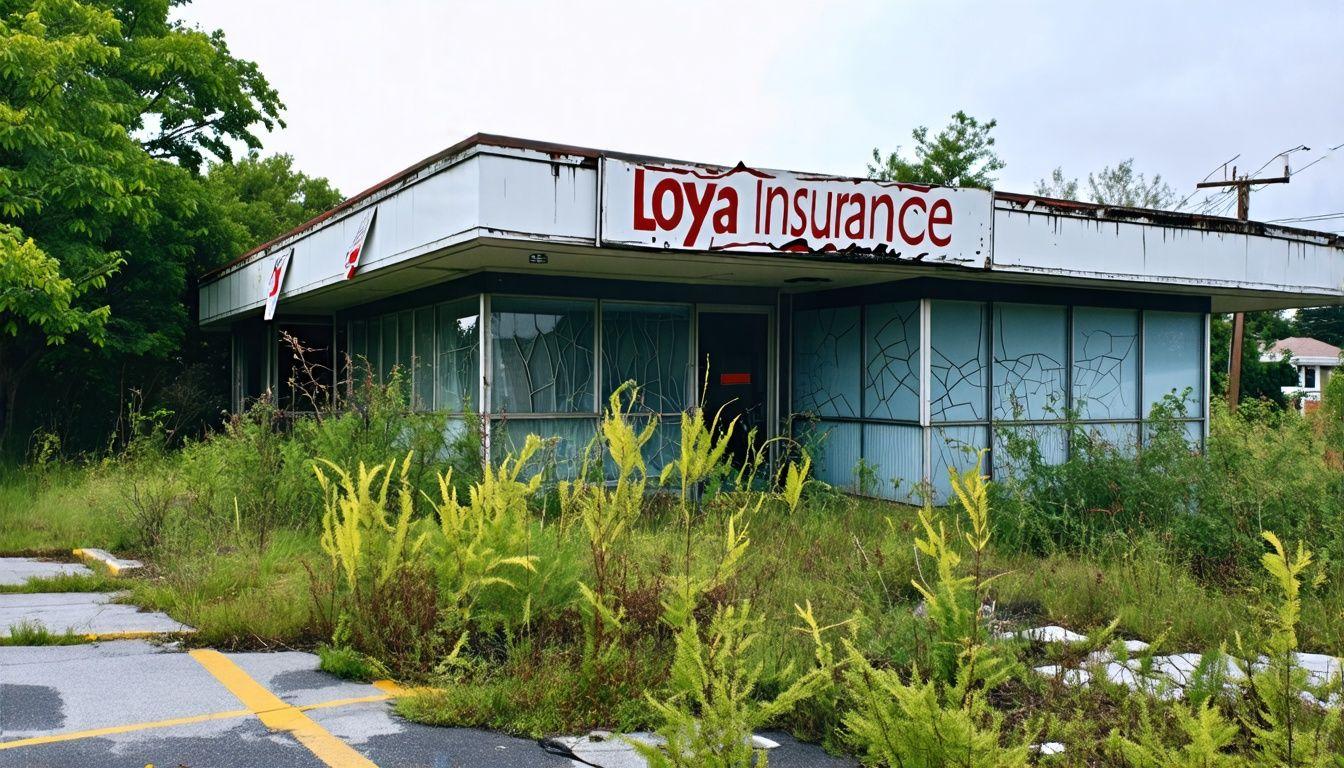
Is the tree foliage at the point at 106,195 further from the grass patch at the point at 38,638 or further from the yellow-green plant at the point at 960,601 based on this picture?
the yellow-green plant at the point at 960,601

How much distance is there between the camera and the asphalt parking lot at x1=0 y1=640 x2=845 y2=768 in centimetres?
399

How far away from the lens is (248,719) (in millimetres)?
4434

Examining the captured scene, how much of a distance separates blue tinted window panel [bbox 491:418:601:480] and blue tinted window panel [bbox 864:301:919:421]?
11.0 ft

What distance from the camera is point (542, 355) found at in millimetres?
11227

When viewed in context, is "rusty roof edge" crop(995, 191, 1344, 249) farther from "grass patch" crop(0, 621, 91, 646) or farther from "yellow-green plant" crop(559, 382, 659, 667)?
"grass patch" crop(0, 621, 91, 646)

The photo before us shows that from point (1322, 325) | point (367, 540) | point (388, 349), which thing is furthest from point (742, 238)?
point (1322, 325)

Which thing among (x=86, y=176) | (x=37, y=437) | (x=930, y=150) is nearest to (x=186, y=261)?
(x=37, y=437)

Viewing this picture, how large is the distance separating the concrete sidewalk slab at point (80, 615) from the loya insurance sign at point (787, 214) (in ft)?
14.9

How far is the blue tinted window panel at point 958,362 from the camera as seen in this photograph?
38.2 ft

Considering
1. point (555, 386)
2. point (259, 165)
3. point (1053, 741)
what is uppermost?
point (259, 165)

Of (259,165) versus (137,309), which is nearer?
(137,309)

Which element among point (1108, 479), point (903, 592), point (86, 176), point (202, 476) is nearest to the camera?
point (903, 592)

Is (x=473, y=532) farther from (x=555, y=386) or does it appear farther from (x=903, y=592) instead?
(x=555, y=386)

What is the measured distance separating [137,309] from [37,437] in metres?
2.55
